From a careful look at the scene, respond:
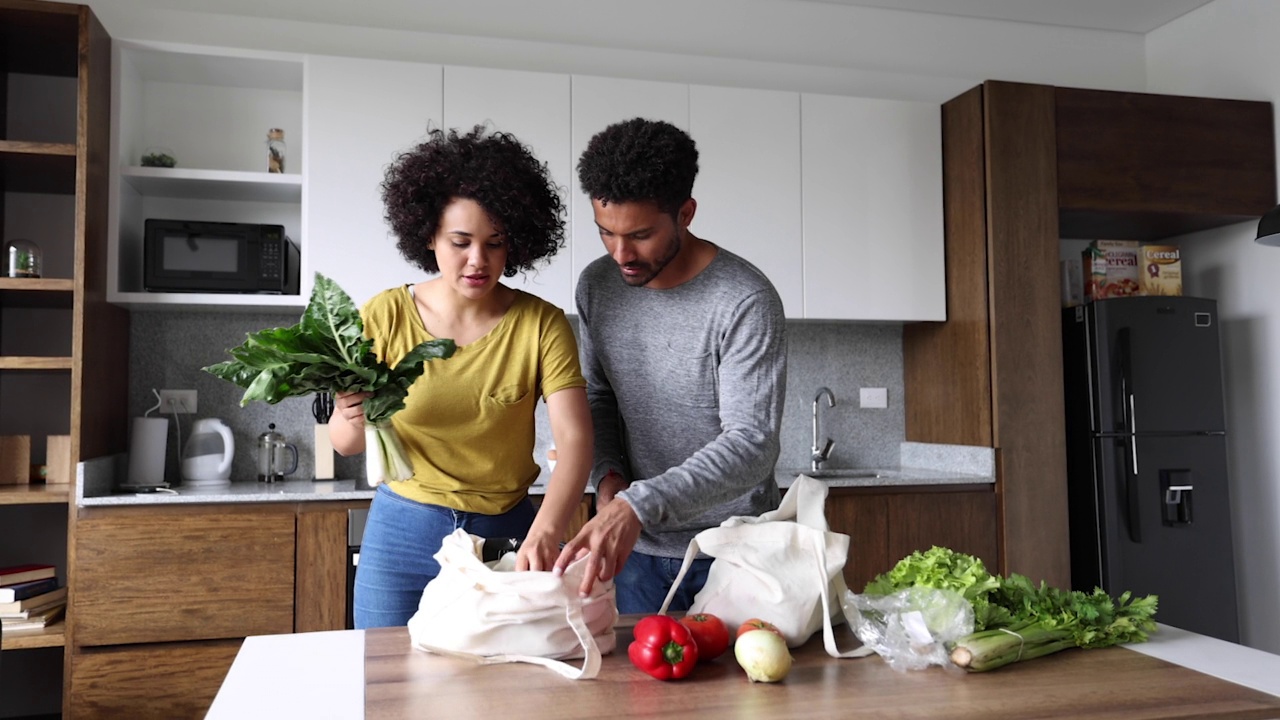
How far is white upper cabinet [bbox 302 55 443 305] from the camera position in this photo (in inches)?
126

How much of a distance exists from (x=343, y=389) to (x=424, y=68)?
7.04 feet

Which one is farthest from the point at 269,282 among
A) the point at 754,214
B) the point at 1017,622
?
the point at 1017,622

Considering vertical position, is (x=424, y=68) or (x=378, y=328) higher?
(x=424, y=68)

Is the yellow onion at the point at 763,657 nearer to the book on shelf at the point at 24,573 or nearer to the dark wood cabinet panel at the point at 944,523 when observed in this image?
the dark wood cabinet panel at the point at 944,523

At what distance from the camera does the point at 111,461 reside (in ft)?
10.2

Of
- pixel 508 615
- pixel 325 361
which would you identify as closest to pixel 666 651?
pixel 508 615

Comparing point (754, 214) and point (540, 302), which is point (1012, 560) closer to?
point (754, 214)

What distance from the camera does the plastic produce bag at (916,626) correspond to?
1.33m

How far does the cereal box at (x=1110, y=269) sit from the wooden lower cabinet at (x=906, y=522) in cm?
93

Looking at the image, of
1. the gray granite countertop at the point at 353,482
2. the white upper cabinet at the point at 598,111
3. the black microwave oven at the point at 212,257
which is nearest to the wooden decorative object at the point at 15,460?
the gray granite countertop at the point at 353,482

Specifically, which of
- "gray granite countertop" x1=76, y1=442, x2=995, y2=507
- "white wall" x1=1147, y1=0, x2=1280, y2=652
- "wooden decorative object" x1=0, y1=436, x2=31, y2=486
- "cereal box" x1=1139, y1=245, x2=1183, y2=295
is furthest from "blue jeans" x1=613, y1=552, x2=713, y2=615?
"white wall" x1=1147, y1=0, x2=1280, y2=652

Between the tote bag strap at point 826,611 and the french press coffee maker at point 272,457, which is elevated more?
the french press coffee maker at point 272,457

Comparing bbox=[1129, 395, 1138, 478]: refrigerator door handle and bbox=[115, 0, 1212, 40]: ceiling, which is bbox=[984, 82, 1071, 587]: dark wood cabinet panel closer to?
bbox=[1129, 395, 1138, 478]: refrigerator door handle

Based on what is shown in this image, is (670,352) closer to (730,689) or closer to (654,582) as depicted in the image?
(654,582)
